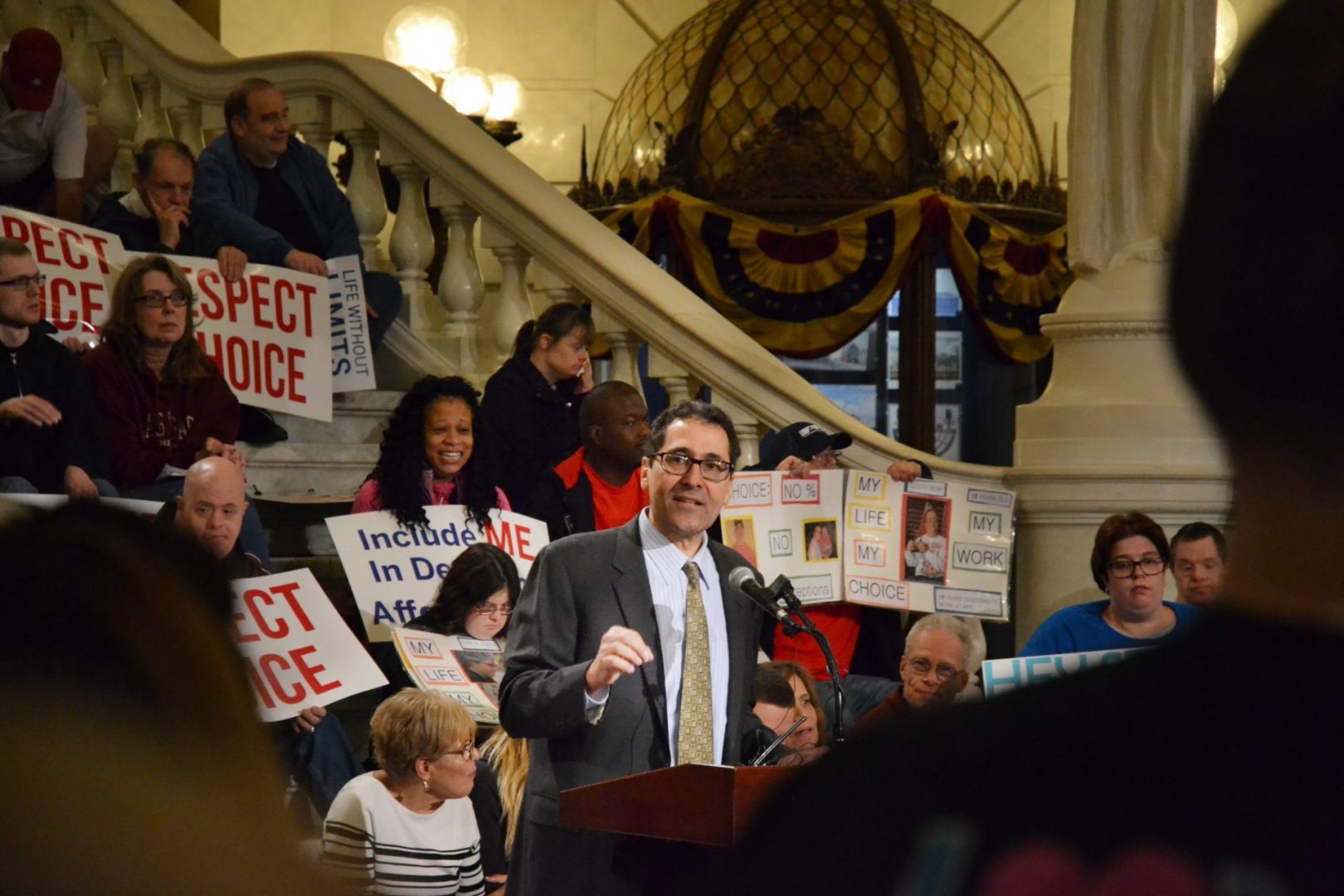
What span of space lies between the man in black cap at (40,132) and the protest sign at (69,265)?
777 millimetres

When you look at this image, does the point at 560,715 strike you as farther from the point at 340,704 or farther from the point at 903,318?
the point at 903,318

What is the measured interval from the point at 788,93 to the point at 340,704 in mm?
7039

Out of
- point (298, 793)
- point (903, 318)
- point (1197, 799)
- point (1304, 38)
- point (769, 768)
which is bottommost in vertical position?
point (298, 793)

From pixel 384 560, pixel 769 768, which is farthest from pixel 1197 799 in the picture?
pixel 384 560

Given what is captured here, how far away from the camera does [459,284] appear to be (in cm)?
741

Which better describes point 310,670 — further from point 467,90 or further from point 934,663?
point 467,90

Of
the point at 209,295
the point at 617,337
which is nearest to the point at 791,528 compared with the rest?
the point at 617,337

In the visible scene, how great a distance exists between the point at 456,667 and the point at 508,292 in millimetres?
2516

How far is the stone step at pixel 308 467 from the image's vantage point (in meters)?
6.64

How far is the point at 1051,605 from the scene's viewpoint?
6.95 metres

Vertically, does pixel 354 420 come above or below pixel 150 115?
below

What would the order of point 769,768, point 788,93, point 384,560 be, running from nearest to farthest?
point 769,768 < point 384,560 < point 788,93

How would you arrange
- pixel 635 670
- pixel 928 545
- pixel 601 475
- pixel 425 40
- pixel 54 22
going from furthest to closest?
pixel 425 40, pixel 54 22, pixel 928 545, pixel 601 475, pixel 635 670

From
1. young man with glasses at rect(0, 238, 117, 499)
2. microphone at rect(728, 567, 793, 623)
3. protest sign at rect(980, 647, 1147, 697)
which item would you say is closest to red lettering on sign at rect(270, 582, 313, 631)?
young man with glasses at rect(0, 238, 117, 499)
